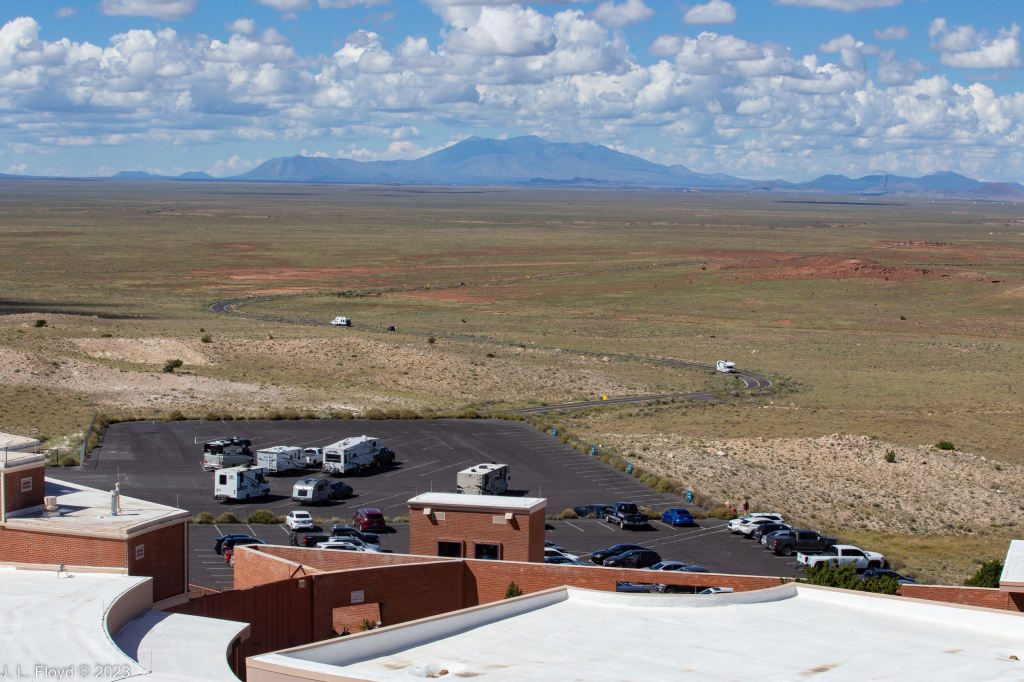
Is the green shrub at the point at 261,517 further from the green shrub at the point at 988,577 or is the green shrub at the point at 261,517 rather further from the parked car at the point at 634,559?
the green shrub at the point at 988,577

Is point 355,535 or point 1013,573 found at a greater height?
point 1013,573

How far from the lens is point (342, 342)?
81.5 meters

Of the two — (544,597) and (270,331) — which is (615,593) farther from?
(270,331)

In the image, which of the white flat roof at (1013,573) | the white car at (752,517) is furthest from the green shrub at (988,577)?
the white car at (752,517)

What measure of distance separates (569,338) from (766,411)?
111ft

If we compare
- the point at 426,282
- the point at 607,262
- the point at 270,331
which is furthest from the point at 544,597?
the point at 607,262

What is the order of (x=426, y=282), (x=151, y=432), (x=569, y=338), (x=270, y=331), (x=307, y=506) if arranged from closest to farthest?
(x=307, y=506) → (x=151, y=432) → (x=270, y=331) → (x=569, y=338) → (x=426, y=282)

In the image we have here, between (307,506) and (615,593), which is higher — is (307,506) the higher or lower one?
the lower one

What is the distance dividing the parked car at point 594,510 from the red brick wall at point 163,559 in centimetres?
2198

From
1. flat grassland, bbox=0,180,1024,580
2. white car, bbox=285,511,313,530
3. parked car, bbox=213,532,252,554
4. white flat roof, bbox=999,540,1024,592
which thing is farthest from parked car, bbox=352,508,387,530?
white flat roof, bbox=999,540,1024,592

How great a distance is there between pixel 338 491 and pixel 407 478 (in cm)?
402

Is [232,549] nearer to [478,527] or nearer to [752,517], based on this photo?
[478,527]

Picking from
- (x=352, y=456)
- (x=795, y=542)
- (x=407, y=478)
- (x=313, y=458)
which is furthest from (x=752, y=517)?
(x=313, y=458)

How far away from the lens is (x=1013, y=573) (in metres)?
23.3
